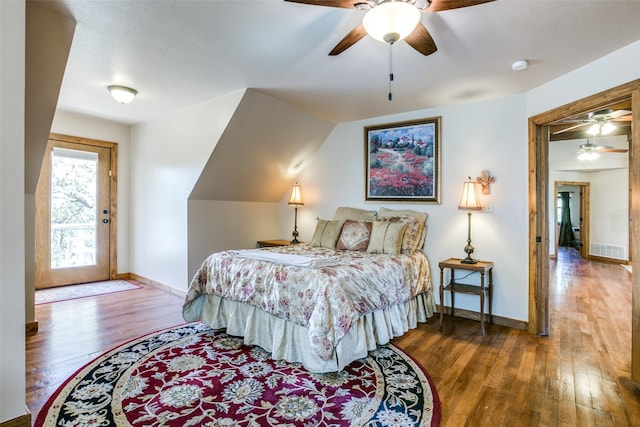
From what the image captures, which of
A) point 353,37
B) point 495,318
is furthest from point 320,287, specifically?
point 495,318

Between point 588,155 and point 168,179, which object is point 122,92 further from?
point 588,155

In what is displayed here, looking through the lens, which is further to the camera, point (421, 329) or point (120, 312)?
point (120, 312)

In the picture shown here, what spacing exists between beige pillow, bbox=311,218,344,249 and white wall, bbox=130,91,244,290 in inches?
63.3

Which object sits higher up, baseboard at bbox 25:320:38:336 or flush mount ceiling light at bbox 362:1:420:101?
flush mount ceiling light at bbox 362:1:420:101

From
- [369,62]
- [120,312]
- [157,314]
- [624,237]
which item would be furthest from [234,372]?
[624,237]

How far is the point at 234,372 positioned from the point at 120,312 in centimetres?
205

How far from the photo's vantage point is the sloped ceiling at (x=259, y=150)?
369cm

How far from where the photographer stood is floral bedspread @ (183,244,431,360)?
2.19 meters

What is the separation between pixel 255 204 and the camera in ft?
16.6

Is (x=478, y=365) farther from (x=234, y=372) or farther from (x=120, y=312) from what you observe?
(x=120, y=312)

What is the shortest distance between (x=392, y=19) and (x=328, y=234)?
2.59 metres

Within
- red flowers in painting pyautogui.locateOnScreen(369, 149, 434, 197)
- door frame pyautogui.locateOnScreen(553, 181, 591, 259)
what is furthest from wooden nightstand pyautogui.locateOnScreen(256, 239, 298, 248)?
door frame pyautogui.locateOnScreen(553, 181, 591, 259)
